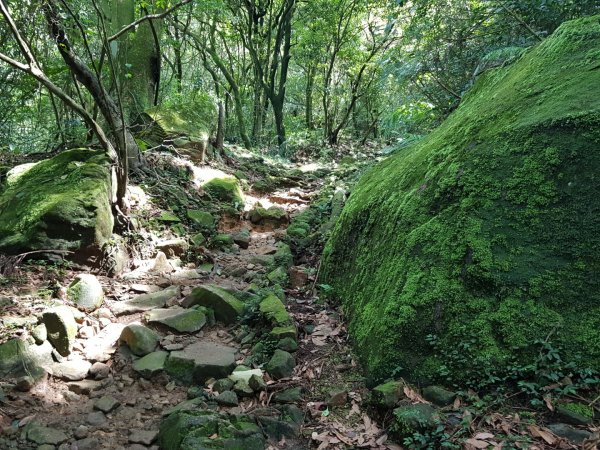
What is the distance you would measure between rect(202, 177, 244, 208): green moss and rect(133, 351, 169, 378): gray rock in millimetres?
4184

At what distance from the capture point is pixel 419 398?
245 cm

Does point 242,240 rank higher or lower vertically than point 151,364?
higher

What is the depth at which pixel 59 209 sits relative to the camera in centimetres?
447

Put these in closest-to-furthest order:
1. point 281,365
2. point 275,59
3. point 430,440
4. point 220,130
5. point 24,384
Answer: point 430,440
point 24,384
point 281,365
point 220,130
point 275,59

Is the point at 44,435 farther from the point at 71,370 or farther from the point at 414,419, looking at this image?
the point at 414,419

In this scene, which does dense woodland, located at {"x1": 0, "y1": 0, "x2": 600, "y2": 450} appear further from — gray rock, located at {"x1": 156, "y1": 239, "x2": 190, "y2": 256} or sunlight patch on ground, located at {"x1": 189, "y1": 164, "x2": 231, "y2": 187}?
sunlight patch on ground, located at {"x1": 189, "y1": 164, "x2": 231, "y2": 187}

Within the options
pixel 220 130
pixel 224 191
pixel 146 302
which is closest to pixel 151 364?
pixel 146 302

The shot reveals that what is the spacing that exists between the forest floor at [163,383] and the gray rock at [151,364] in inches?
1.9

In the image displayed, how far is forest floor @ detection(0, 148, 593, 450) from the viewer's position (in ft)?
8.21

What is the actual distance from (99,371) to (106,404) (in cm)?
41

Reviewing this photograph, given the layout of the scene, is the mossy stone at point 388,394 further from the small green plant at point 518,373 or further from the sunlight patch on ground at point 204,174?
the sunlight patch on ground at point 204,174

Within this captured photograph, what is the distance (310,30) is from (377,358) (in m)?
14.2

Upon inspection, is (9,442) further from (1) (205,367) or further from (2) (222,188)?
(2) (222,188)

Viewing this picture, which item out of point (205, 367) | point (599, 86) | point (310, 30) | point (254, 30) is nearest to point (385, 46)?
point (310, 30)
